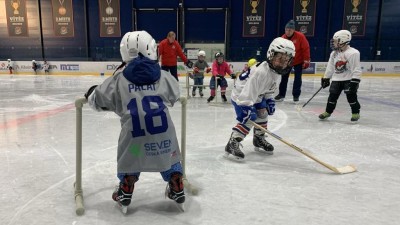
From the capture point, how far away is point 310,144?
141 inches

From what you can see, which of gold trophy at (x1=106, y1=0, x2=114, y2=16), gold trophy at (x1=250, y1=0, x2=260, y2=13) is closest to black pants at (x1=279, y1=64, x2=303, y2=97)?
gold trophy at (x1=250, y1=0, x2=260, y2=13)

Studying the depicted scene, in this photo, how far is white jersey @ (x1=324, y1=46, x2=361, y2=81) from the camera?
14.7 feet

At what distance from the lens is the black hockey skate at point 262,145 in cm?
326

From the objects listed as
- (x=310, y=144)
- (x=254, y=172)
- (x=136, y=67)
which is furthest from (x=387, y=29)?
(x=136, y=67)

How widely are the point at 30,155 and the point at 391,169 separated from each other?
3230mm

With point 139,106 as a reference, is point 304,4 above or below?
above

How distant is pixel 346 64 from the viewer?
179 inches

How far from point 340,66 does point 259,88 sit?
7.62ft

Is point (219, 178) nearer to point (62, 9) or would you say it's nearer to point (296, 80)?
point (296, 80)

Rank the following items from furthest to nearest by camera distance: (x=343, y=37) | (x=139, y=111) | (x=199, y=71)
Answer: (x=199, y=71) < (x=343, y=37) < (x=139, y=111)

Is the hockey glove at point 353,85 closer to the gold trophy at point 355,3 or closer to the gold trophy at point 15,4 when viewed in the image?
the gold trophy at point 355,3

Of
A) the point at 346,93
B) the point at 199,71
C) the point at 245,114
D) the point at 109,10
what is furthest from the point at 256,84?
the point at 109,10

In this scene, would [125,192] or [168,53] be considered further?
[168,53]

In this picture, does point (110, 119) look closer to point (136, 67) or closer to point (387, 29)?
point (136, 67)
